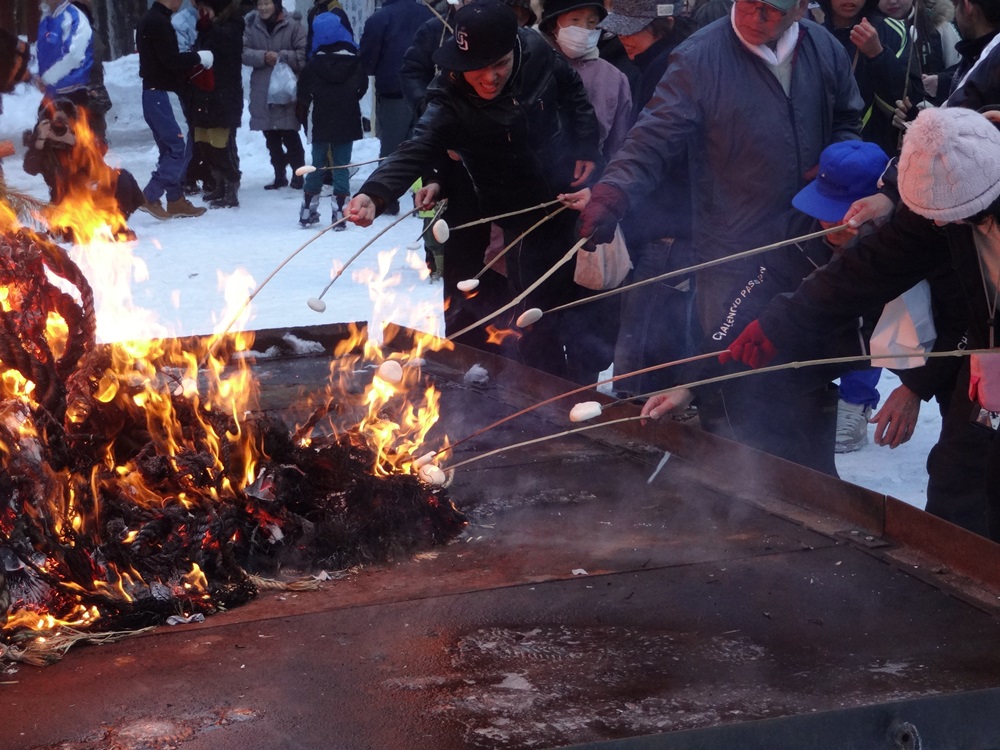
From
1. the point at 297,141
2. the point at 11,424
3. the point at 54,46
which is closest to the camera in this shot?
the point at 11,424

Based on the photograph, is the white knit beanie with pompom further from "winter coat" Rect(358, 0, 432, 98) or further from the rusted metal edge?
"winter coat" Rect(358, 0, 432, 98)

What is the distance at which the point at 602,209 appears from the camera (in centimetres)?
473

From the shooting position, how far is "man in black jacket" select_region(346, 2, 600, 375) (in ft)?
16.5

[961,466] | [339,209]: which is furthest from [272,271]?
[961,466]

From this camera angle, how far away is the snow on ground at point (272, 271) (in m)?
6.24

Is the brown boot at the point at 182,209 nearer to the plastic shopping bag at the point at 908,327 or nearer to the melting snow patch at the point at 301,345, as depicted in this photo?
the melting snow patch at the point at 301,345

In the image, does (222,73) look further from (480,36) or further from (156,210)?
(480,36)

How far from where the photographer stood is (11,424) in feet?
11.7

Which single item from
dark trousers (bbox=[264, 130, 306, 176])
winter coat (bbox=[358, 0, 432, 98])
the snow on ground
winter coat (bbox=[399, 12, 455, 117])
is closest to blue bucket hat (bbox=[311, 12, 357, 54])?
winter coat (bbox=[358, 0, 432, 98])

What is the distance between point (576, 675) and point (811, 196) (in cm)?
229

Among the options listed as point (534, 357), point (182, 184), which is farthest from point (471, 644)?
point (182, 184)

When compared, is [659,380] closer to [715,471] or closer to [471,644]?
[715,471]

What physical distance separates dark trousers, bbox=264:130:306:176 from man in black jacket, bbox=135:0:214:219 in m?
1.23

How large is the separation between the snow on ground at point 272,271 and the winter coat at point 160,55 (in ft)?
4.87
